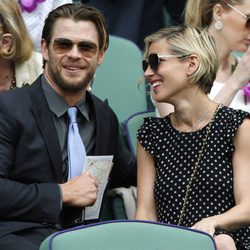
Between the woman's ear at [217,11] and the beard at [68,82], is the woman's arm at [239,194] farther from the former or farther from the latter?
the woman's ear at [217,11]

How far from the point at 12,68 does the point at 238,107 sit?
46.5 inches

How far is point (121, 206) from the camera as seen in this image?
4.52 meters

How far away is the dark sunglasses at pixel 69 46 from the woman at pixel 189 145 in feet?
0.84

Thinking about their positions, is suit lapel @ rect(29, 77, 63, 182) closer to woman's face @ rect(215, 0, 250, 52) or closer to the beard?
the beard

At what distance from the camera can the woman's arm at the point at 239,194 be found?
4.05m

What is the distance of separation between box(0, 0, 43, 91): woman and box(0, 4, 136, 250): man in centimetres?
33

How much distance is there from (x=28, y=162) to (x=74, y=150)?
22 cm

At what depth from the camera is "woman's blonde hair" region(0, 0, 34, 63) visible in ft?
15.5

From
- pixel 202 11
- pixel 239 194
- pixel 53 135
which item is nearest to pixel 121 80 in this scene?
pixel 202 11

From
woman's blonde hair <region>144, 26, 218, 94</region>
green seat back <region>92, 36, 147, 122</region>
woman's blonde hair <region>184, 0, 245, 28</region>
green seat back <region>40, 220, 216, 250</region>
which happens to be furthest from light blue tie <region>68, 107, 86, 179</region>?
woman's blonde hair <region>184, 0, 245, 28</region>

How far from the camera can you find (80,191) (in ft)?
13.9

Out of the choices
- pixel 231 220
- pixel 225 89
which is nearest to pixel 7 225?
pixel 231 220

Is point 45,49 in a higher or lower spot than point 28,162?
higher

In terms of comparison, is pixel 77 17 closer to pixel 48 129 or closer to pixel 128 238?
pixel 48 129
